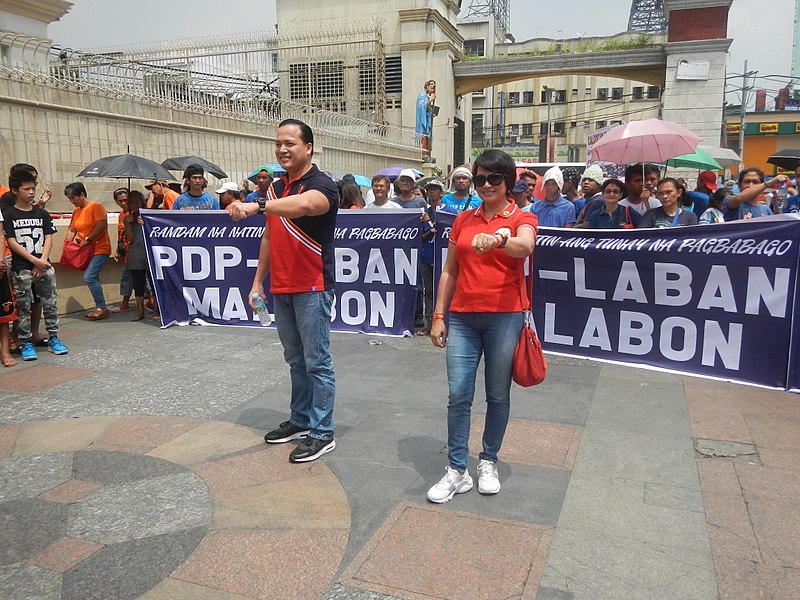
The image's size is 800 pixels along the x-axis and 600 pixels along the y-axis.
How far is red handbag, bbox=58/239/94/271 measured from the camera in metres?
8.16

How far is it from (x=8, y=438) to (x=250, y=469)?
176 centimetres

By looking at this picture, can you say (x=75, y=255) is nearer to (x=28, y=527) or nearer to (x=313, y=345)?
(x=313, y=345)

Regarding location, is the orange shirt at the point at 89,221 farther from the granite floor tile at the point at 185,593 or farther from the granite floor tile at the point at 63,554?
the granite floor tile at the point at 185,593

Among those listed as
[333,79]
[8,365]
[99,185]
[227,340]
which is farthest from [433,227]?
[333,79]

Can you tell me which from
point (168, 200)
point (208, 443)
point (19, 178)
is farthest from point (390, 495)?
point (168, 200)

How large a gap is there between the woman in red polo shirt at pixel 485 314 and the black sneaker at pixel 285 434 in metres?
1.22

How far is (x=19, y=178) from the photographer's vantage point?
6.26m

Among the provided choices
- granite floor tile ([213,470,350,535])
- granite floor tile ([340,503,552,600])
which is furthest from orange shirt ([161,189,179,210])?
granite floor tile ([340,503,552,600])

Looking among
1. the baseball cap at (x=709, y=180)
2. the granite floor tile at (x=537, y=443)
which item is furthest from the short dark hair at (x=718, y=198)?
the granite floor tile at (x=537, y=443)

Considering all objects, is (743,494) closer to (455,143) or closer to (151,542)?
(151,542)

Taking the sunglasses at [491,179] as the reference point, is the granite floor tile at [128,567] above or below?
below

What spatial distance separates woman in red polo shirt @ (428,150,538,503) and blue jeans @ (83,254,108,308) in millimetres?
6262

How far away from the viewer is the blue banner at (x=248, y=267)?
743 cm

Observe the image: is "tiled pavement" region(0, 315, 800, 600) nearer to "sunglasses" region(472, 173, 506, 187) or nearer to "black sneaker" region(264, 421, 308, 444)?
"black sneaker" region(264, 421, 308, 444)
